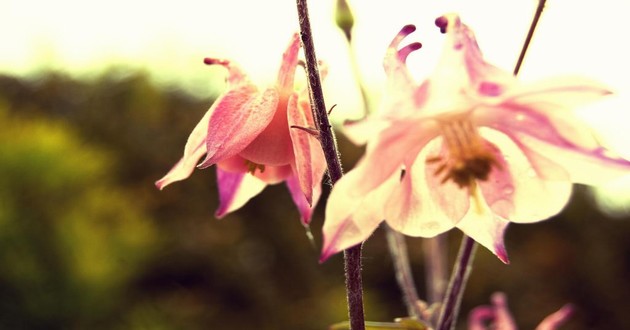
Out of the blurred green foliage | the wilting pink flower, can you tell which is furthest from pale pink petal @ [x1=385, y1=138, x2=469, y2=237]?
the blurred green foliage

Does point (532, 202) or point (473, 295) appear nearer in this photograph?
point (532, 202)

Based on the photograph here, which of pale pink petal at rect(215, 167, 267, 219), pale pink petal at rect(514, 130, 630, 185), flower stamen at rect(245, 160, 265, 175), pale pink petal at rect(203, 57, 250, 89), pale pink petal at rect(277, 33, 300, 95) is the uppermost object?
pale pink petal at rect(203, 57, 250, 89)

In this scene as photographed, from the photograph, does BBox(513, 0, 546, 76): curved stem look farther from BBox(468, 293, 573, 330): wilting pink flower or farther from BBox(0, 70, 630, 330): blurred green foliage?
BBox(0, 70, 630, 330): blurred green foliage

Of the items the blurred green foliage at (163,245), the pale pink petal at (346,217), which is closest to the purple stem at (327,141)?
the pale pink petal at (346,217)

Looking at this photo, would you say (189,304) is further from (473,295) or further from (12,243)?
(473,295)

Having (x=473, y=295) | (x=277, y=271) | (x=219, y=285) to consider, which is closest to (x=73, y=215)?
(x=219, y=285)

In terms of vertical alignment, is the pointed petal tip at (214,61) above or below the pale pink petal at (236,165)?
above

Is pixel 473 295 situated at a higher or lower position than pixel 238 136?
lower

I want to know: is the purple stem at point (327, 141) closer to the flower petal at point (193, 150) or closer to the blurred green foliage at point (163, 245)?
the flower petal at point (193, 150)
